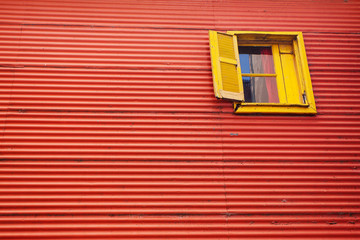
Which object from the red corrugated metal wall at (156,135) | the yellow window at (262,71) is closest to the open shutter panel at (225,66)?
the yellow window at (262,71)

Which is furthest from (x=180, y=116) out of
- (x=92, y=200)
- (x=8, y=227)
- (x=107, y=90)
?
(x=8, y=227)

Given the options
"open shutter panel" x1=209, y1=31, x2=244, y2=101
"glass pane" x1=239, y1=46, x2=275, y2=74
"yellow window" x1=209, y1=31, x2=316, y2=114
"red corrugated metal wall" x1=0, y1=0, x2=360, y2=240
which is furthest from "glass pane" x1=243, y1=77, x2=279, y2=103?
"red corrugated metal wall" x1=0, y1=0, x2=360, y2=240

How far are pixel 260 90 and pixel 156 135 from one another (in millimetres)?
1819

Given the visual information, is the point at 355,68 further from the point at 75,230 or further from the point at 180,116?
the point at 75,230

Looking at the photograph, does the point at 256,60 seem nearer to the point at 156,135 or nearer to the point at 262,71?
the point at 262,71

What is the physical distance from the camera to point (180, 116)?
3.50 metres

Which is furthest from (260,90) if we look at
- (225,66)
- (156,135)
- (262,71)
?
(156,135)

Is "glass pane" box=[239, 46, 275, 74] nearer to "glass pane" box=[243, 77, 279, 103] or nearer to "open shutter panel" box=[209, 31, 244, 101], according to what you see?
"glass pane" box=[243, 77, 279, 103]

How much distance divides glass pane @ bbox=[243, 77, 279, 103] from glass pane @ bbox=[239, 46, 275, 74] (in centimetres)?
17

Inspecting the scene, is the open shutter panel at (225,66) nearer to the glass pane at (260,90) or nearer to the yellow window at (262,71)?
the yellow window at (262,71)

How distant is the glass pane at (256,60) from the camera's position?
12.9ft

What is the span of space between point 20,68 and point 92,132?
1.55m

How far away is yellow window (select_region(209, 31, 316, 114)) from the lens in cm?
349

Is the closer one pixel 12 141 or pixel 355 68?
pixel 12 141
